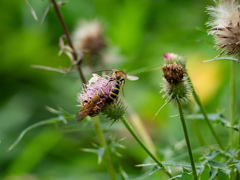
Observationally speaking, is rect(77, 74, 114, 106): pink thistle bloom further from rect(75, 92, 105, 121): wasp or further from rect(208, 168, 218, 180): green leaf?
rect(208, 168, 218, 180): green leaf

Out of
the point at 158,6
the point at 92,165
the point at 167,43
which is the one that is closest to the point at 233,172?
the point at 92,165

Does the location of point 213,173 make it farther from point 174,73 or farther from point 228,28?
point 228,28

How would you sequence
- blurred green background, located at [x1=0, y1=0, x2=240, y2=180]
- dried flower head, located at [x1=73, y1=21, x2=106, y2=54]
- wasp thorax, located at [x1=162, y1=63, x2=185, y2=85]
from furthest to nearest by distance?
blurred green background, located at [x1=0, y1=0, x2=240, y2=180] < dried flower head, located at [x1=73, y1=21, x2=106, y2=54] < wasp thorax, located at [x1=162, y1=63, x2=185, y2=85]

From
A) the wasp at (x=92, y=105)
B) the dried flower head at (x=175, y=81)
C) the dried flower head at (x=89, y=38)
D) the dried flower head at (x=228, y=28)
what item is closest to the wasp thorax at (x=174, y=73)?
the dried flower head at (x=175, y=81)

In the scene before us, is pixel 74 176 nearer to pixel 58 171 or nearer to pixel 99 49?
pixel 58 171

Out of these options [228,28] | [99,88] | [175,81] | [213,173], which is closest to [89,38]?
[99,88]

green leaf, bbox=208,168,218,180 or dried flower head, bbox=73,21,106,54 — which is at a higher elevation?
dried flower head, bbox=73,21,106,54

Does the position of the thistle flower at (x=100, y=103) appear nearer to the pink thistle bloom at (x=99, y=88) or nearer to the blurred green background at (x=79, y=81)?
the pink thistle bloom at (x=99, y=88)

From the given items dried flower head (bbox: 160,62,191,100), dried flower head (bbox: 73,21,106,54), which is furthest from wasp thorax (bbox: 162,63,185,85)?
dried flower head (bbox: 73,21,106,54)
